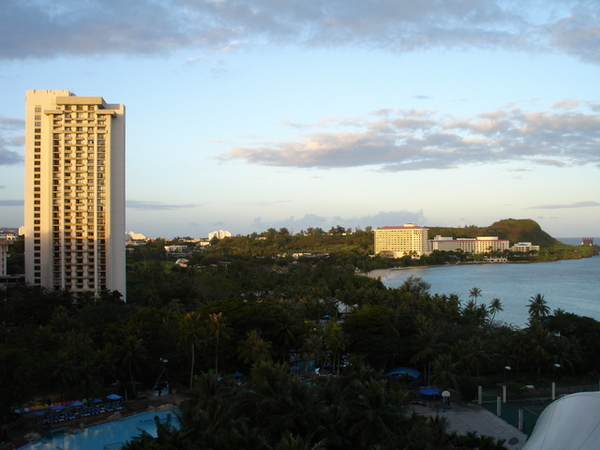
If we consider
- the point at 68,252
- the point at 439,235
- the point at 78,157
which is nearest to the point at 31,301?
the point at 68,252

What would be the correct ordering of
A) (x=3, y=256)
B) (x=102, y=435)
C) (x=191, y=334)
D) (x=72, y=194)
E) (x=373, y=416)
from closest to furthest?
(x=373, y=416) → (x=102, y=435) → (x=191, y=334) → (x=72, y=194) → (x=3, y=256)

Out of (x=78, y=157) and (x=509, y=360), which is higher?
(x=78, y=157)

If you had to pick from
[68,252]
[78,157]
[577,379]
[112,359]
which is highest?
[78,157]

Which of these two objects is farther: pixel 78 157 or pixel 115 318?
pixel 78 157

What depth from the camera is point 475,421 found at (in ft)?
51.6

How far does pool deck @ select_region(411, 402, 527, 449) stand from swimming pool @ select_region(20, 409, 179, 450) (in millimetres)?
7443

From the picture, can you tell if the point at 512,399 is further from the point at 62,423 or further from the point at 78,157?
the point at 78,157

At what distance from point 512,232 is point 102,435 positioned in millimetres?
157712

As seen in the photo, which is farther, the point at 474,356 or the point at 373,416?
the point at 474,356

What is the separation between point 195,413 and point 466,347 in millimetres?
12371

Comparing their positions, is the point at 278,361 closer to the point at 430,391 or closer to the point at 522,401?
the point at 430,391

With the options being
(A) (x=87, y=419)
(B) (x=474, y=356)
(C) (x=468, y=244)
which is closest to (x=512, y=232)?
(C) (x=468, y=244)

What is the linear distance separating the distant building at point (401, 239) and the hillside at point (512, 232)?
2652 cm

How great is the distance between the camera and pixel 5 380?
14.4 m
